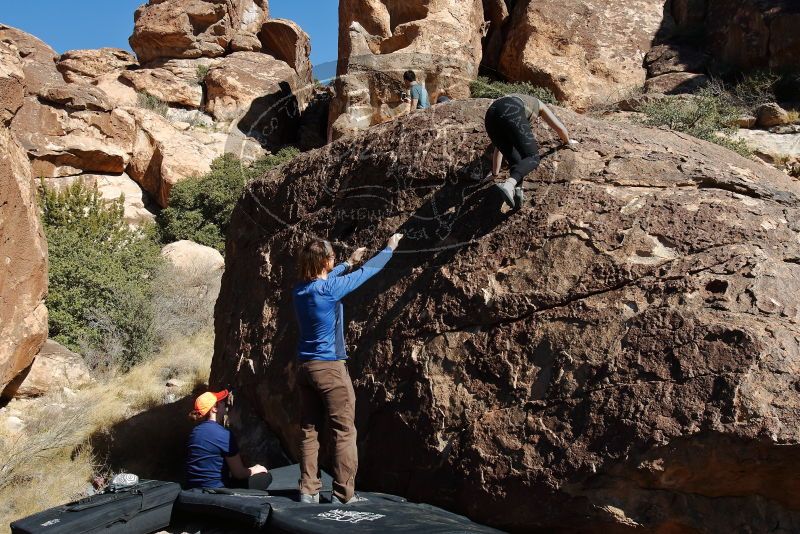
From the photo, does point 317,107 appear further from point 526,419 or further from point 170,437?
point 526,419

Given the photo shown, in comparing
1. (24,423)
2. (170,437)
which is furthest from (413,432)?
(24,423)

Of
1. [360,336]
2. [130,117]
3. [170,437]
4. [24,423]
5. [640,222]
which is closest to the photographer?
[640,222]

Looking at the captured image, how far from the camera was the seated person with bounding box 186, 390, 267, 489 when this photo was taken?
13.4 feet

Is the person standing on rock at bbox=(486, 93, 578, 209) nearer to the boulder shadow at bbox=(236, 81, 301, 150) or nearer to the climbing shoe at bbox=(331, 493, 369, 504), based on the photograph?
the climbing shoe at bbox=(331, 493, 369, 504)

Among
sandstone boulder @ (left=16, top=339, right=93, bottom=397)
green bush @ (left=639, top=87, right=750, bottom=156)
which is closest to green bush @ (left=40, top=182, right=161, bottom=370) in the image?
sandstone boulder @ (left=16, top=339, right=93, bottom=397)

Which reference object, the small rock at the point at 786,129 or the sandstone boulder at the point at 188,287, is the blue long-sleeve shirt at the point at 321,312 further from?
the small rock at the point at 786,129

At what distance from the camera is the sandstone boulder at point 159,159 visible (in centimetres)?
1933

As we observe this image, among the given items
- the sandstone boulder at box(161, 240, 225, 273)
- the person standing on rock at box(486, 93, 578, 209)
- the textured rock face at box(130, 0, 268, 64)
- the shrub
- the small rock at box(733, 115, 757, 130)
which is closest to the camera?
the person standing on rock at box(486, 93, 578, 209)

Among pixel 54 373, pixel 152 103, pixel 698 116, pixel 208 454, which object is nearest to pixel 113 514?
pixel 208 454

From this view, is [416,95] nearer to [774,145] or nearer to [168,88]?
[774,145]

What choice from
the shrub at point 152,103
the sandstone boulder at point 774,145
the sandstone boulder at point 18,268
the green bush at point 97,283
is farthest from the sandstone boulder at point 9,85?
the shrub at point 152,103

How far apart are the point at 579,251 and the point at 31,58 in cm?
2430

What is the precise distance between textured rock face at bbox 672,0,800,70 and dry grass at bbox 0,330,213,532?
489 inches

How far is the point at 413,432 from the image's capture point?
3951 mm
